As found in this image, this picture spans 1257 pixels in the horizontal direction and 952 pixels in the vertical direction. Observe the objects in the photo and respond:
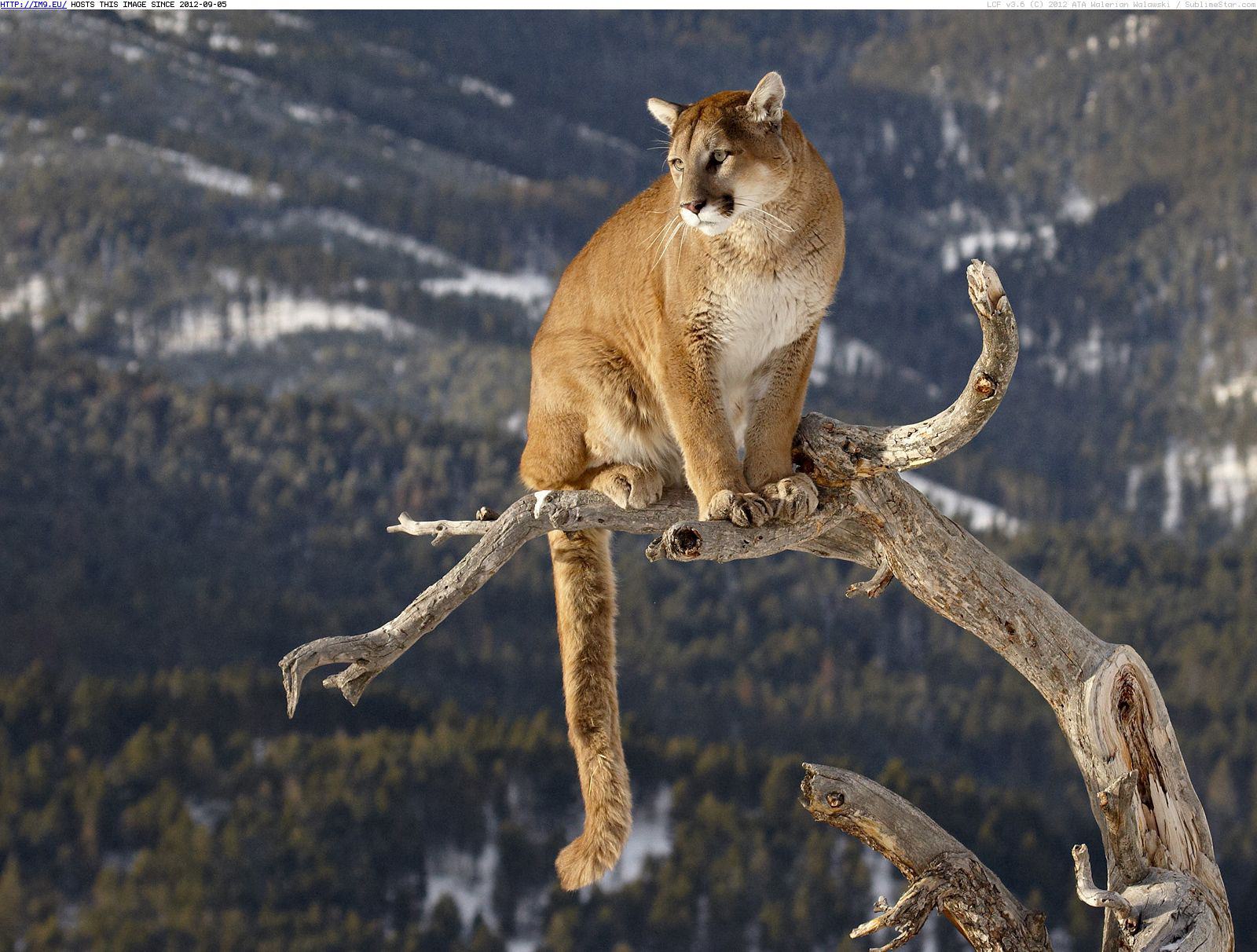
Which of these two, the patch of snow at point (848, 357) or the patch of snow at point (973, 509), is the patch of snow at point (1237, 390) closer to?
the patch of snow at point (973, 509)

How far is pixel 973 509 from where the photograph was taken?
125875mm

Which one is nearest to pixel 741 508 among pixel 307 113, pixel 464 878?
pixel 464 878

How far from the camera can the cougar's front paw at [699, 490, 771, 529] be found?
328 inches

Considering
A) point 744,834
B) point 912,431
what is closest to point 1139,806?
point 912,431

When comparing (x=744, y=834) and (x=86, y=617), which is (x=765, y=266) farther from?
(x=86, y=617)

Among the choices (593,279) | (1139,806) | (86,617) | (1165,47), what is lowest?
(86,617)

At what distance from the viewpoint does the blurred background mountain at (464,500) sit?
74000 mm

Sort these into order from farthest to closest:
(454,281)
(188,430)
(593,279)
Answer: (454,281)
(188,430)
(593,279)

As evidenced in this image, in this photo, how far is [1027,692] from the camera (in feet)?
312

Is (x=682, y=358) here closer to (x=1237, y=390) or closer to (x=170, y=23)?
(x=1237, y=390)

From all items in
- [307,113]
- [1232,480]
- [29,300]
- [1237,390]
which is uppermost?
[1237,390]

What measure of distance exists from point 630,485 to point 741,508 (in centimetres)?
120

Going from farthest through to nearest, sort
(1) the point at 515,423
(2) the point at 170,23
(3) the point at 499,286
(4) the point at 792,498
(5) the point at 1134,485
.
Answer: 1. (2) the point at 170,23
2. (3) the point at 499,286
3. (5) the point at 1134,485
4. (1) the point at 515,423
5. (4) the point at 792,498

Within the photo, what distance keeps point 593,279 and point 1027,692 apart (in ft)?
295
